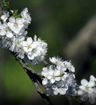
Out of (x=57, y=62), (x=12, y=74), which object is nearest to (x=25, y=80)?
(x=12, y=74)

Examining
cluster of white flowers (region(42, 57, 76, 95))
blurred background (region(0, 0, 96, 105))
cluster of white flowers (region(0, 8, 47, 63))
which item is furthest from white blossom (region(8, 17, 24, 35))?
blurred background (region(0, 0, 96, 105))

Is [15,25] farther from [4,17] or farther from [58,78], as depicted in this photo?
[58,78]

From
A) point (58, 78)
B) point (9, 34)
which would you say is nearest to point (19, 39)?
point (9, 34)

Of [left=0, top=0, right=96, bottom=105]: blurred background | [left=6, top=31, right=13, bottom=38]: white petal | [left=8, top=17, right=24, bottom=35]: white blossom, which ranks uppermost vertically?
→ [left=0, top=0, right=96, bottom=105]: blurred background

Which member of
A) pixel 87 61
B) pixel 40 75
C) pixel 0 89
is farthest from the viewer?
pixel 0 89

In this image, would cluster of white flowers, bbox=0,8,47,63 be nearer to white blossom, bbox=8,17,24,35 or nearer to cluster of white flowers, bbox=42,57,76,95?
white blossom, bbox=8,17,24,35

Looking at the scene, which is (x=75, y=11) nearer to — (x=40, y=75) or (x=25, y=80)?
(x=25, y=80)
